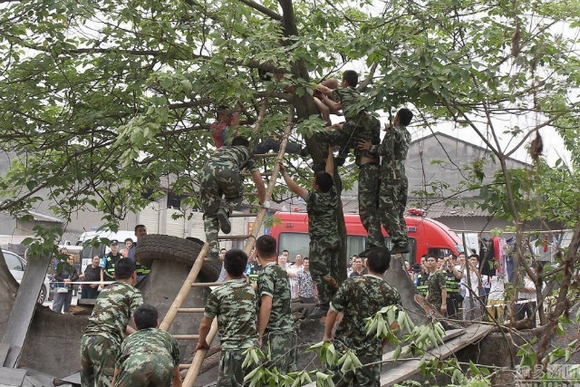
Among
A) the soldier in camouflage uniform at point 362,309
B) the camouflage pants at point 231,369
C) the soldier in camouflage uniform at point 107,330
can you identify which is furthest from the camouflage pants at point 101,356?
the soldier in camouflage uniform at point 362,309

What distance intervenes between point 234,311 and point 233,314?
4cm

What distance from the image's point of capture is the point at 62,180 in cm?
1224

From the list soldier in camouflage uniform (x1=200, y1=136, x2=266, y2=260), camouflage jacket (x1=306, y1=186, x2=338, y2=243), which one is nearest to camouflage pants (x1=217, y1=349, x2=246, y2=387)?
soldier in camouflage uniform (x1=200, y1=136, x2=266, y2=260)

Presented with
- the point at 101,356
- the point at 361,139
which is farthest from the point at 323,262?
the point at 101,356

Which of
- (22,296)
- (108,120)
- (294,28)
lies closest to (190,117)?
(108,120)

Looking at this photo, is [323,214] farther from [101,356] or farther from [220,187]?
[101,356]

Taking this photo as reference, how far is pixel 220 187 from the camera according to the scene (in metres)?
10.1

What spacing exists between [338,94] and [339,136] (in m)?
0.56

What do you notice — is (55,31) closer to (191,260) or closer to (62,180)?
(62,180)

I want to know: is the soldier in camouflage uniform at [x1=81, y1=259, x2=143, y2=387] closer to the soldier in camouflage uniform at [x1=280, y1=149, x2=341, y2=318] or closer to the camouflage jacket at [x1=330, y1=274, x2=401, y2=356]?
the camouflage jacket at [x1=330, y1=274, x2=401, y2=356]

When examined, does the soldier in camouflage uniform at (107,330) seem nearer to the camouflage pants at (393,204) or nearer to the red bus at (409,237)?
the camouflage pants at (393,204)

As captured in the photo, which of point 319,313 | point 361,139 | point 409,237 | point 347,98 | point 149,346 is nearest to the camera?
point 149,346

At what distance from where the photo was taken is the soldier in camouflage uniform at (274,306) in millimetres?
8773

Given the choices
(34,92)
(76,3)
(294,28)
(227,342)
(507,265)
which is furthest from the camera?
(507,265)
